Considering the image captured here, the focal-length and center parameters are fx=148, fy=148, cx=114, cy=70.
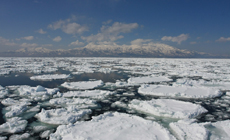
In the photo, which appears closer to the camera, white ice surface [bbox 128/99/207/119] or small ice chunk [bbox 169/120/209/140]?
small ice chunk [bbox 169/120/209/140]

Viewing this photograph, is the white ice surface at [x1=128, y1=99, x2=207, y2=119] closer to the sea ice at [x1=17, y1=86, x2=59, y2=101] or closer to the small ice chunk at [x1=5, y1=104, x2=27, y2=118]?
the small ice chunk at [x1=5, y1=104, x2=27, y2=118]

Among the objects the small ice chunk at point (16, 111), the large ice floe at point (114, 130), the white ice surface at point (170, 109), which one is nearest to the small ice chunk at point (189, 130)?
the large ice floe at point (114, 130)

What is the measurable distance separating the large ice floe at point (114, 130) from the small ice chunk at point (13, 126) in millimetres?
1679

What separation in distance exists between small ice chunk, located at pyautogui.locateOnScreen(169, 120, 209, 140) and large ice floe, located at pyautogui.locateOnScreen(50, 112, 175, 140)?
50 cm

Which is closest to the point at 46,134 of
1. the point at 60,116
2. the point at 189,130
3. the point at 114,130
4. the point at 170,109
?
the point at 60,116

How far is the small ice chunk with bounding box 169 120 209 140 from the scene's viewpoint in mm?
5723

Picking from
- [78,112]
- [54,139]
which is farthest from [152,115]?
[54,139]

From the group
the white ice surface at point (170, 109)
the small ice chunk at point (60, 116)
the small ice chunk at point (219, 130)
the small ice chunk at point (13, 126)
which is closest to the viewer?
the small ice chunk at point (219, 130)

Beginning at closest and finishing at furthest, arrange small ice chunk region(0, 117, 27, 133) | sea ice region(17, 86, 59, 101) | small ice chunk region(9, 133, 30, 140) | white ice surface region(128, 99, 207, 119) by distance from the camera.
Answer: small ice chunk region(9, 133, 30, 140), small ice chunk region(0, 117, 27, 133), white ice surface region(128, 99, 207, 119), sea ice region(17, 86, 59, 101)

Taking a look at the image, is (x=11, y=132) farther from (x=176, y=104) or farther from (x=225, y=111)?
(x=225, y=111)

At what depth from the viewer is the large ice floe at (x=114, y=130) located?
571cm

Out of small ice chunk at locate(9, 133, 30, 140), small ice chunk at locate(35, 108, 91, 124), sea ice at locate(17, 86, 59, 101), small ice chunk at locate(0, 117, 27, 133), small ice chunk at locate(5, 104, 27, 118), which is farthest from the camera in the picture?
sea ice at locate(17, 86, 59, 101)

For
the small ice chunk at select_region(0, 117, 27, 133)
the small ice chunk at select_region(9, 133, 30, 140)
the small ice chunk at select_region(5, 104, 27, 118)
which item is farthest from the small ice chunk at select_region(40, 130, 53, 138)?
the small ice chunk at select_region(5, 104, 27, 118)

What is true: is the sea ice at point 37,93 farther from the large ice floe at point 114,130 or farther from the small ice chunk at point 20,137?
the large ice floe at point 114,130
